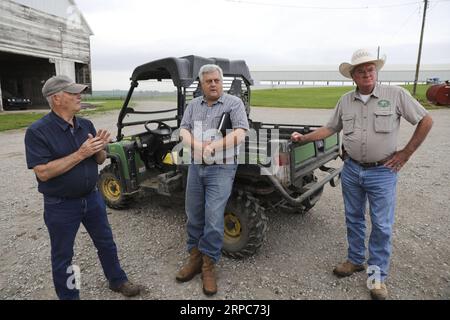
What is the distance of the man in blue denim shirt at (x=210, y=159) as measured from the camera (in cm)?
273

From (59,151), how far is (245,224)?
5.99 ft

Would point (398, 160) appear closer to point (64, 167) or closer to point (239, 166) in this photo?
point (239, 166)

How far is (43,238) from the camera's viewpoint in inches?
153

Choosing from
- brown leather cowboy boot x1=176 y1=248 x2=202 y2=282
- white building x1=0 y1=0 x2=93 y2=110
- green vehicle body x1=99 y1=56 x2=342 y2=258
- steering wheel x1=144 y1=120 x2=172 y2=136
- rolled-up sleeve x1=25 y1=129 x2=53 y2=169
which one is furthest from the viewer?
white building x1=0 y1=0 x2=93 y2=110

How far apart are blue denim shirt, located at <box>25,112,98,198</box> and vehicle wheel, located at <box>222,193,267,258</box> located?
4.62ft

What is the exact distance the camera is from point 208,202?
9.32ft

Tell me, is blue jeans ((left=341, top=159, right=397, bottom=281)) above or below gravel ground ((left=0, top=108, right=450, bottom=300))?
above

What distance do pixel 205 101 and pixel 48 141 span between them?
50.5 inches

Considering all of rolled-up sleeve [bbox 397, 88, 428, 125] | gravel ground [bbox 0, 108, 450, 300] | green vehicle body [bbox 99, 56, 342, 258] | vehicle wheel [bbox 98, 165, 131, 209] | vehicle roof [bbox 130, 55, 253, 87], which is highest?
vehicle roof [bbox 130, 55, 253, 87]

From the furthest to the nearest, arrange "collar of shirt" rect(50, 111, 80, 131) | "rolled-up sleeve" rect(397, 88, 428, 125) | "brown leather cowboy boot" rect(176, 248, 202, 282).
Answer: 1. "brown leather cowboy boot" rect(176, 248, 202, 282)
2. "rolled-up sleeve" rect(397, 88, 428, 125)
3. "collar of shirt" rect(50, 111, 80, 131)

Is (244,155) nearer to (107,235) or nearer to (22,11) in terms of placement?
(107,235)

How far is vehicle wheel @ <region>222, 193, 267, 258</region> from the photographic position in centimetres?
325

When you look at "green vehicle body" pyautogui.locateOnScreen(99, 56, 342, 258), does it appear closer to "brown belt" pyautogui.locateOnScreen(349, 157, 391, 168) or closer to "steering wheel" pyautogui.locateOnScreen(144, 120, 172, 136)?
"steering wheel" pyautogui.locateOnScreen(144, 120, 172, 136)

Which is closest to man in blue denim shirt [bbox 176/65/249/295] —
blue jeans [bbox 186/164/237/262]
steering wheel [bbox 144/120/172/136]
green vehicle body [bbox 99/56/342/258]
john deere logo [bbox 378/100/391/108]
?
blue jeans [bbox 186/164/237/262]
